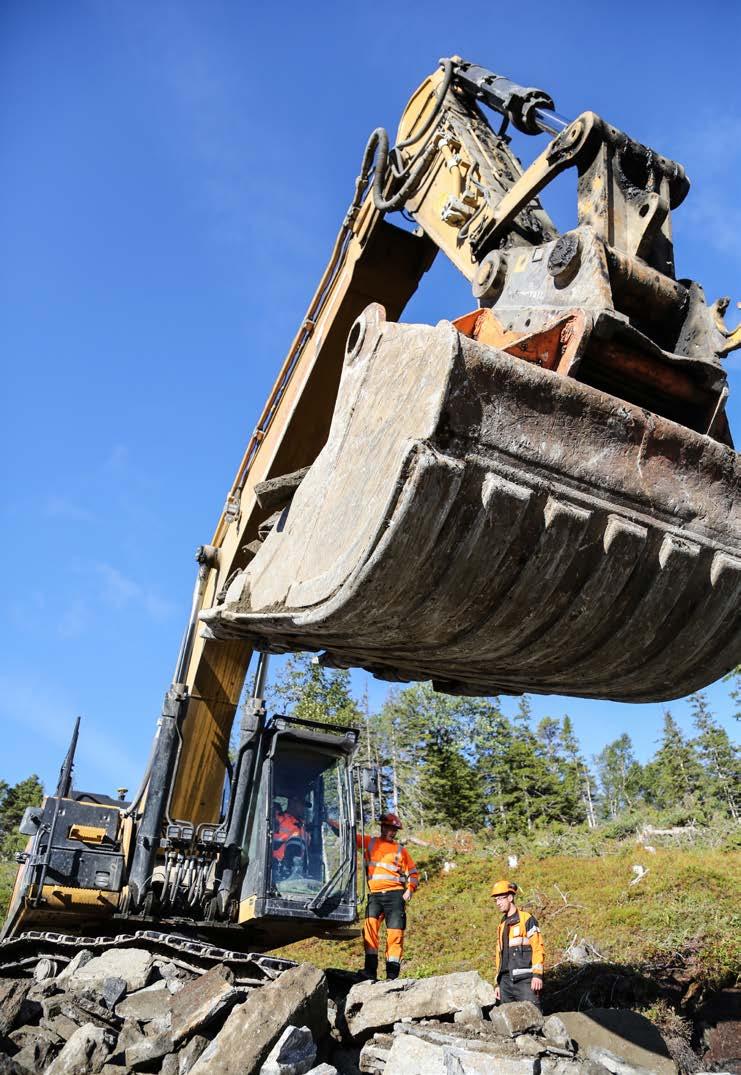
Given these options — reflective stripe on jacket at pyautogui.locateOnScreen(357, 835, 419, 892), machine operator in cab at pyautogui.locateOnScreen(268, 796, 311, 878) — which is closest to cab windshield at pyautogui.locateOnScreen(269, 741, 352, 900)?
machine operator in cab at pyautogui.locateOnScreen(268, 796, 311, 878)

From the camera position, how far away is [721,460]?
3.13m

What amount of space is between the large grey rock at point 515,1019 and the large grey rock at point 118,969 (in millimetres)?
1961

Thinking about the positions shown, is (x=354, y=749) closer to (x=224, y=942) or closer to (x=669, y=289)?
(x=224, y=942)

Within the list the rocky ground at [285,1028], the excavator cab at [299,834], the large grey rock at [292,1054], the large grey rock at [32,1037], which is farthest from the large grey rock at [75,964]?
the large grey rock at [292,1054]

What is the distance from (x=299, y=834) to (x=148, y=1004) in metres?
1.83

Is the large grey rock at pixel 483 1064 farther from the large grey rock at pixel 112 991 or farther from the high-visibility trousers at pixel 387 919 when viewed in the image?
the high-visibility trousers at pixel 387 919

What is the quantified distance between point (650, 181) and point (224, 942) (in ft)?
18.2

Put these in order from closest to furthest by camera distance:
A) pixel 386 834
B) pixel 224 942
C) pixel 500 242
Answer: pixel 500 242
pixel 224 942
pixel 386 834

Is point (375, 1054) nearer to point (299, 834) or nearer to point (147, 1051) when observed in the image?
point (147, 1051)

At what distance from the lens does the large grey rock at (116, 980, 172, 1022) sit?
4367 millimetres

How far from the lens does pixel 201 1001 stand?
4.13 meters

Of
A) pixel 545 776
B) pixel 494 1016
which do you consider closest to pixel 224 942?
pixel 494 1016

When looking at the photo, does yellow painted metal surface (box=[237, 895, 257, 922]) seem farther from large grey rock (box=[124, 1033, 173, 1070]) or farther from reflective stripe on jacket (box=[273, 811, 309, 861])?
large grey rock (box=[124, 1033, 173, 1070])

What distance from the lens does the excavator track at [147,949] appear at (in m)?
4.91
